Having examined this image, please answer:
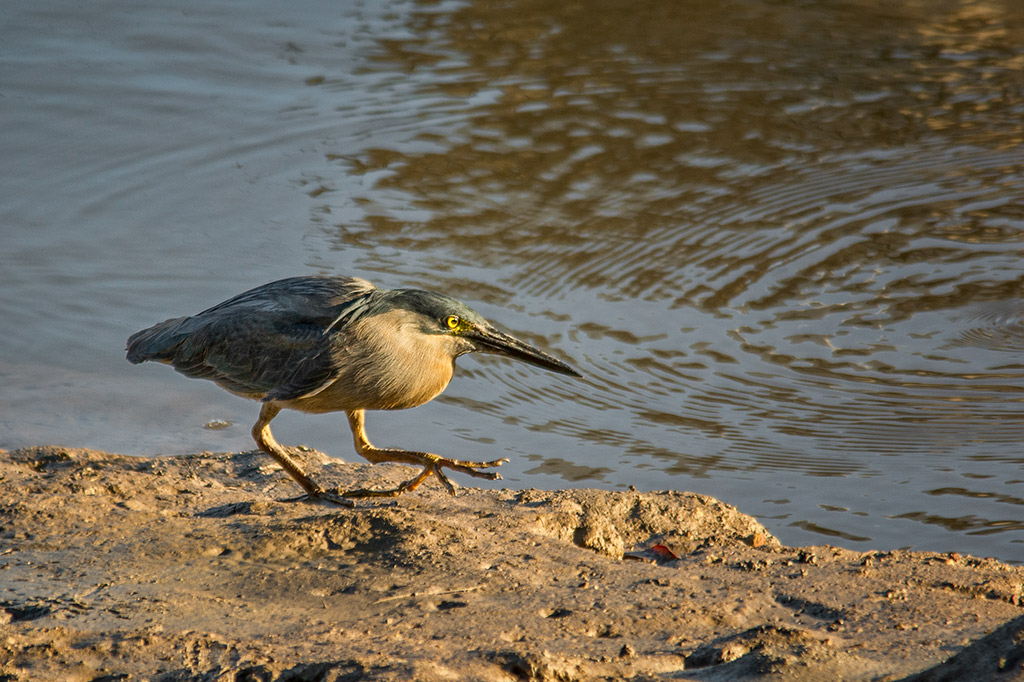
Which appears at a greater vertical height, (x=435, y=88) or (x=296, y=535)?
(x=435, y=88)

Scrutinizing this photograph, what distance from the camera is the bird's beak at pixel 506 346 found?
15.9 feet

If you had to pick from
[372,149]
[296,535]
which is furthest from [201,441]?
[372,149]

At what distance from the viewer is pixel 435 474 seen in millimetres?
4949

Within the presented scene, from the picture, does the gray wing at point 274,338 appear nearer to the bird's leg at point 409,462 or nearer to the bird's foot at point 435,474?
the bird's leg at point 409,462

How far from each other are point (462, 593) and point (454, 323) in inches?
46.8

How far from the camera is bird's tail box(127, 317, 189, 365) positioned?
527 centimetres

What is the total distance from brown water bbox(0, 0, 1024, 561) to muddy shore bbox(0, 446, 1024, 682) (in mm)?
1176

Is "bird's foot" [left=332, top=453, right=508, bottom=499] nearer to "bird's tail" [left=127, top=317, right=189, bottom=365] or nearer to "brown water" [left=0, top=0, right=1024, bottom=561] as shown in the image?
"bird's tail" [left=127, top=317, right=189, bottom=365]

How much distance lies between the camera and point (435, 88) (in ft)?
35.6

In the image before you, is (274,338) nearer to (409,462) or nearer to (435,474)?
(409,462)

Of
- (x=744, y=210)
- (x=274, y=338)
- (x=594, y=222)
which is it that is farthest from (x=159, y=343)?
(x=744, y=210)

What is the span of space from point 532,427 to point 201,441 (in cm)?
185

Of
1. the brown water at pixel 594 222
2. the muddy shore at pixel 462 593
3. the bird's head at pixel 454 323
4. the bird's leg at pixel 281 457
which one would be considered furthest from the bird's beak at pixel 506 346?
the brown water at pixel 594 222

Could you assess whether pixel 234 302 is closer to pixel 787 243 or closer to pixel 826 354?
pixel 826 354
